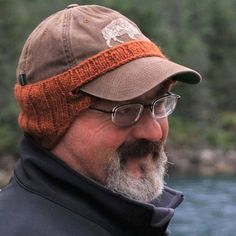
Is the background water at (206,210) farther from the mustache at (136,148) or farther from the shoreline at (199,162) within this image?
the mustache at (136,148)

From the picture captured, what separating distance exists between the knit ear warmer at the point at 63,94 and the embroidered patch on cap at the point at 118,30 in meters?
0.02

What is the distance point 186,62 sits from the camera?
47.6 meters

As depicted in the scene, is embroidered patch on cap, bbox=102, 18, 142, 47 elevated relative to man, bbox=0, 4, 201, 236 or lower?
elevated

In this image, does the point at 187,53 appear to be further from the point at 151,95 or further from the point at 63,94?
the point at 63,94

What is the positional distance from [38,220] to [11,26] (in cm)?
3528

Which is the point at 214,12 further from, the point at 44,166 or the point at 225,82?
the point at 44,166

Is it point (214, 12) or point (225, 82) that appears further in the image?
point (214, 12)

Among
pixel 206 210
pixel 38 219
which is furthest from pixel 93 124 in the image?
A: pixel 206 210

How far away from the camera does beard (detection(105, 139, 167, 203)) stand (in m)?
1.78

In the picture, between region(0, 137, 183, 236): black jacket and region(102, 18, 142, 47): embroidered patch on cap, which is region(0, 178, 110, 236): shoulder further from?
region(102, 18, 142, 47): embroidered patch on cap

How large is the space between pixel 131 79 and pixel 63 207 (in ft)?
1.06

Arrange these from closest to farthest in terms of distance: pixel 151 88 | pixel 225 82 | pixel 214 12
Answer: pixel 151 88 → pixel 225 82 → pixel 214 12

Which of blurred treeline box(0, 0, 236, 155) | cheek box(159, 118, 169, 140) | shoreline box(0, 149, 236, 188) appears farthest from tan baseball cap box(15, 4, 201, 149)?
shoreline box(0, 149, 236, 188)

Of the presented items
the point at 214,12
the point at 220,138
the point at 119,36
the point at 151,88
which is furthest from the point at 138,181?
the point at 214,12
